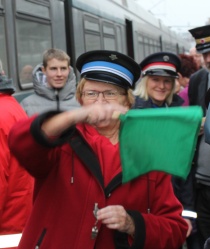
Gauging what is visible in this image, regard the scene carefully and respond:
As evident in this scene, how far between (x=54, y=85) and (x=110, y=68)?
11.2ft

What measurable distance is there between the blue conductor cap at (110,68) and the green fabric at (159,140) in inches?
14.3

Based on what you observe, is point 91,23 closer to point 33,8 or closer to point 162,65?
point 33,8

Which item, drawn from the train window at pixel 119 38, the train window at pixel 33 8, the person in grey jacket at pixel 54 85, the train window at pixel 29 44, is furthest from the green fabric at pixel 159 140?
the train window at pixel 119 38

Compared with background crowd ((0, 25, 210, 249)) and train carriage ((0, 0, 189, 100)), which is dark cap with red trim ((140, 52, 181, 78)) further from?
background crowd ((0, 25, 210, 249))

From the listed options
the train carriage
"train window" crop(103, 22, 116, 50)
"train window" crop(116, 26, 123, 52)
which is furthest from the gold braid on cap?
"train window" crop(116, 26, 123, 52)

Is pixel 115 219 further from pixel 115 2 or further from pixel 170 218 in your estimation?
pixel 115 2

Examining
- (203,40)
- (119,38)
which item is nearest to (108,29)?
(119,38)

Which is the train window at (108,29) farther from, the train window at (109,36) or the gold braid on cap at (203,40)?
the gold braid on cap at (203,40)

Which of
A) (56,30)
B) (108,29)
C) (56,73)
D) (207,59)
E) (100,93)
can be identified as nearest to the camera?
(100,93)

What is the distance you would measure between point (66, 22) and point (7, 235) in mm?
5154

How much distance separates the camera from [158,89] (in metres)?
4.33

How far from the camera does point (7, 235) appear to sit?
3.05m

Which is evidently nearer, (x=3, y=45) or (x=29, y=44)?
(x=3, y=45)

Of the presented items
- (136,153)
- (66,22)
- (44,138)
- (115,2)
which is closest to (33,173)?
(44,138)
